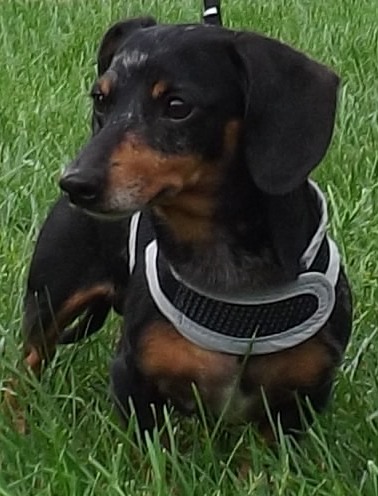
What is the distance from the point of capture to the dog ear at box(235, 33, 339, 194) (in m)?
2.48

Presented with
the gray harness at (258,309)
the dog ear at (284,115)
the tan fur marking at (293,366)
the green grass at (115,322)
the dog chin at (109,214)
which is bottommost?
the green grass at (115,322)

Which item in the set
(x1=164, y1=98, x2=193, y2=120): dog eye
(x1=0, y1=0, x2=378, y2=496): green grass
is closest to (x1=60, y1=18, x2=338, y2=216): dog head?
(x1=164, y1=98, x2=193, y2=120): dog eye

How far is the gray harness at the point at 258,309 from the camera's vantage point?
2.60 meters

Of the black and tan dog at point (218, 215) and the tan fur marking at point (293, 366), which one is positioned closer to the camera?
the black and tan dog at point (218, 215)

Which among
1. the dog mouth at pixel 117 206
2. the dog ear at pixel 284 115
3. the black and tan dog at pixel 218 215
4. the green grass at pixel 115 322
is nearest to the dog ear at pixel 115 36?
the black and tan dog at pixel 218 215

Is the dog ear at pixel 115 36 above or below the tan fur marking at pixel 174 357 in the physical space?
above

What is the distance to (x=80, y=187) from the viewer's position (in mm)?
2303

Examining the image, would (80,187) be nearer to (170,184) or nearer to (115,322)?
(170,184)

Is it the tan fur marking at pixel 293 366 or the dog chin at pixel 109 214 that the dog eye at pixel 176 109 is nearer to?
the dog chin at pixel 109 214

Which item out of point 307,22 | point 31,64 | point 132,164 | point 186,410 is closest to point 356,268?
point 186,410

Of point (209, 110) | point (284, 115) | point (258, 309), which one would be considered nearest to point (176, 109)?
point (209, 110)

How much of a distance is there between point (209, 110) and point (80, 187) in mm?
300

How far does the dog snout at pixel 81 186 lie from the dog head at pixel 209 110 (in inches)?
1.7

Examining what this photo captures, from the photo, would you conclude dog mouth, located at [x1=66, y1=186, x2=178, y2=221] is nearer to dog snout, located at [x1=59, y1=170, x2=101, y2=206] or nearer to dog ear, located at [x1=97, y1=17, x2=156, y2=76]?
dog snout, located at [x1=59, y1=170, x2=101, y2=206]
